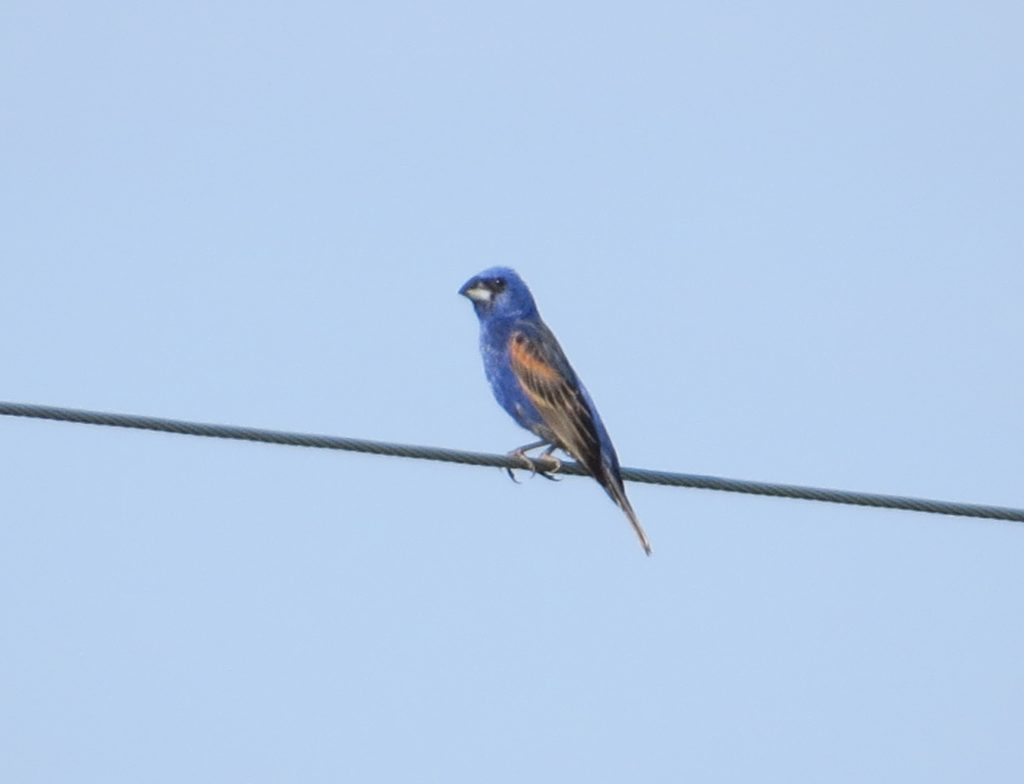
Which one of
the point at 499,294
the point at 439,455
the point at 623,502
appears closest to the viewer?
the point at 439,455

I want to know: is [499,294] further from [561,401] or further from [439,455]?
[439,455]

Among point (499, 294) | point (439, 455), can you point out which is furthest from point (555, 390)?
point (439, 455)

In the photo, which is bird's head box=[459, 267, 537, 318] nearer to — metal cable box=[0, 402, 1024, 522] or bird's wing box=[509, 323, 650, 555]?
bird's wing box=[509, 323, 650, 555]

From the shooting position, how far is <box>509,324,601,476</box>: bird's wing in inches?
439

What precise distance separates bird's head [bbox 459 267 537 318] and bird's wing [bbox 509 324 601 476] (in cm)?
28

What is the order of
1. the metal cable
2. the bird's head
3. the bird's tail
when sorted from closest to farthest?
the metal cable < the bird's tail < the bird's head

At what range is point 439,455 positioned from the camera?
27.5 feet

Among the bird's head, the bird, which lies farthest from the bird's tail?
the bird's head

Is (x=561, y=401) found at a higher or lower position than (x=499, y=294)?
lower

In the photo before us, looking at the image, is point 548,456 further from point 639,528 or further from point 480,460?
point 480,460

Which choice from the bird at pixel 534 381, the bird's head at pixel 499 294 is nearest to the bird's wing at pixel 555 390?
the bird at pixel 534 381

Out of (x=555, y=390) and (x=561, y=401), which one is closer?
(x=561, y=401)

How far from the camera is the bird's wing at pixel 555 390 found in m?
11.1

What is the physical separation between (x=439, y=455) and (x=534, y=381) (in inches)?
140
